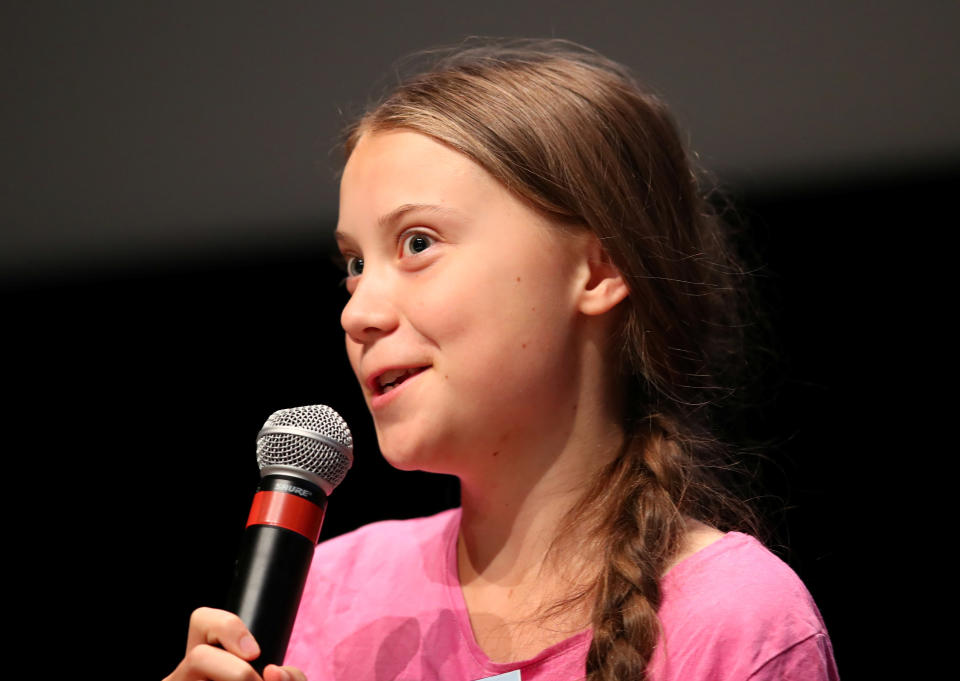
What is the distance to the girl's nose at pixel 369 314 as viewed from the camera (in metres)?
1.09

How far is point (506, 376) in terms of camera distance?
108 centimetres

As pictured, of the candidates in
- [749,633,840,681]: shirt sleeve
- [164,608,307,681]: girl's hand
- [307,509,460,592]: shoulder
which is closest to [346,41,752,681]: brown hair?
[749,633,840,681]: shirt sleeve

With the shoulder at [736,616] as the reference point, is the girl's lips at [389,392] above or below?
above

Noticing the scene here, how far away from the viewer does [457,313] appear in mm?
1065

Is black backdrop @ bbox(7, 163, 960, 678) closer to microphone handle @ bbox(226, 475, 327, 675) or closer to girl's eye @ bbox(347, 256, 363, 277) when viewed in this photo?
girl's eye @ bbox(347, 256, 363, 277)

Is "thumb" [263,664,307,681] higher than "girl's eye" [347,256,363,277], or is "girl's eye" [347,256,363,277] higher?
"girl's eye" [347,256,363,277]

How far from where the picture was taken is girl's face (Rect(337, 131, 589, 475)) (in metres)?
1.07

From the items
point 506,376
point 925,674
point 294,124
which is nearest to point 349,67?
point 294,124

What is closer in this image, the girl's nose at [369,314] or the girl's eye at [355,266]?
the girl's nose at [369,314]

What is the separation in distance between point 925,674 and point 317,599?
2.51 feet

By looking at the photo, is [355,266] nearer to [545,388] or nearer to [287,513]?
[545,388]

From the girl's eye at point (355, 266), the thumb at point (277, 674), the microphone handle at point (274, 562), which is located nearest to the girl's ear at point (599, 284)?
the girl's eye at point (355, 266)

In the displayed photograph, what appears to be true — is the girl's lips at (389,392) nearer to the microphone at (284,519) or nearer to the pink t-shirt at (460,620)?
the microphone at (284,519)

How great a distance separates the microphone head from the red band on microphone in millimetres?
24
